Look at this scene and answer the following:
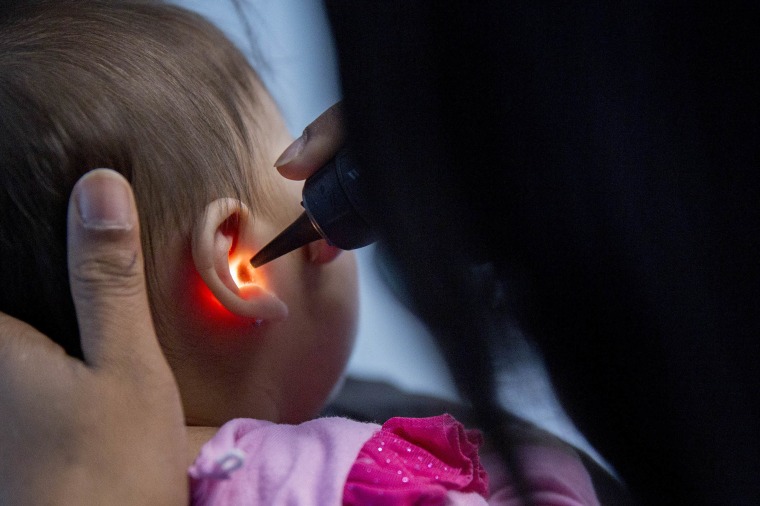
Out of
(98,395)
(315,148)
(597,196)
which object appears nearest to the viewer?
(597,196)

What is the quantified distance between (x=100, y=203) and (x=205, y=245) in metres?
0.12

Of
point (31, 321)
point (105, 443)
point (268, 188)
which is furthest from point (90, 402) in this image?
point (268, 188)

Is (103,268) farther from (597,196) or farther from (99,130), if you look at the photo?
(597,196)

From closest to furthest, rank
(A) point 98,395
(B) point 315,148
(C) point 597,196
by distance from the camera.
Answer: (C) point 597,196 → (A) point 98,395 → (B) point 315,148

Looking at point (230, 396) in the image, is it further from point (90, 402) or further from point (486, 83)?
point (486, 83)

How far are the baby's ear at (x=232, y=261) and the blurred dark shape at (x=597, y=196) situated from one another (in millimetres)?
299

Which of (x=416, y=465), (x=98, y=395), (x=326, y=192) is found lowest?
(x=416, y=465)

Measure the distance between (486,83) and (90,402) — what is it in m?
0.38

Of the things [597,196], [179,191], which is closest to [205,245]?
[179,191]

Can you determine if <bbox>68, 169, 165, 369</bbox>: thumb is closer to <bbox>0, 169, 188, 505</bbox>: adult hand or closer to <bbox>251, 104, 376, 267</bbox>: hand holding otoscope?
<bbox>0, 169, 188, 505</bbox>: adult hand

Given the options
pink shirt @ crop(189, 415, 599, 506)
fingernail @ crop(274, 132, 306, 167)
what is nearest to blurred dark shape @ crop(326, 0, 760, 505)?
pink shirt @ crop(189, 415, 599, 506)

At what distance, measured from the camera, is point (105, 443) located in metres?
0.52

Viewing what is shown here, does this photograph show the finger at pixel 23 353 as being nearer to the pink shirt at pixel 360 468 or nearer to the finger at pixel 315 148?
the pink shirt at pixel 360 468

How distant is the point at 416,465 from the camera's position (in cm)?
60
